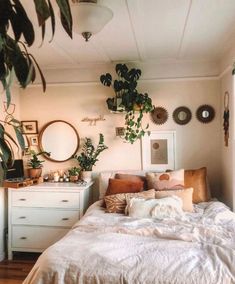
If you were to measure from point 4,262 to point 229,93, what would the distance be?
127 inches

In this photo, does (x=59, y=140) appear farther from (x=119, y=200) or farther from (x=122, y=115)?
(x=119, y=200)

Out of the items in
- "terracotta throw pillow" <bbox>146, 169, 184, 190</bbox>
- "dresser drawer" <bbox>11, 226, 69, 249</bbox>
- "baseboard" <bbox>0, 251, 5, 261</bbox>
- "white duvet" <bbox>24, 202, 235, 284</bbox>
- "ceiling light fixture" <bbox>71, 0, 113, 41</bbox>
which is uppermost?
"ceiling light fixture" <bbox>71, 0, 113, 41</bbox>

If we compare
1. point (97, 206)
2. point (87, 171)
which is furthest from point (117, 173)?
point (97, 206)

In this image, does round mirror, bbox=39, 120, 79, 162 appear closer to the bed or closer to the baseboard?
the baseboard

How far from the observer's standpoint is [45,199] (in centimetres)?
353

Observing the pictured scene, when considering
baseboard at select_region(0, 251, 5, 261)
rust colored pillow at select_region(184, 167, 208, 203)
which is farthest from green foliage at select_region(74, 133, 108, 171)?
baseboard at select_region(0, 251, 5, 261)

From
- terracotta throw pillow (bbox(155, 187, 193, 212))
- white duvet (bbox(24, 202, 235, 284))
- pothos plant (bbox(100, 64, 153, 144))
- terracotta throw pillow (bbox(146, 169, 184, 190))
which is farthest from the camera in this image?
pothos plant (bbox(100, 64, 153, 144))

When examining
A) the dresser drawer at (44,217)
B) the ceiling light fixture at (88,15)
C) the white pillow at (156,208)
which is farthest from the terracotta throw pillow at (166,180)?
the ceiling light fixture at (88,15)

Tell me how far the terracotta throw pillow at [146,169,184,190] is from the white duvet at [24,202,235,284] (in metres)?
0.86

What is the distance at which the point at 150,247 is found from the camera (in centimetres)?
196

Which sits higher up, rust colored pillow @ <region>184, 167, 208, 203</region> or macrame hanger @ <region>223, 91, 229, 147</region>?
macrame hanger @ <region>223, 91, 229, 147</region>

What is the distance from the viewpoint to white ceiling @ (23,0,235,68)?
7.32 feet

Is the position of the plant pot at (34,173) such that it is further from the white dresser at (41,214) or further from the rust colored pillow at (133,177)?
the rust colored pillow at (133,177)

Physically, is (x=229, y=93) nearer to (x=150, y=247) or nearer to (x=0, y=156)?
(x=150, y=247)
